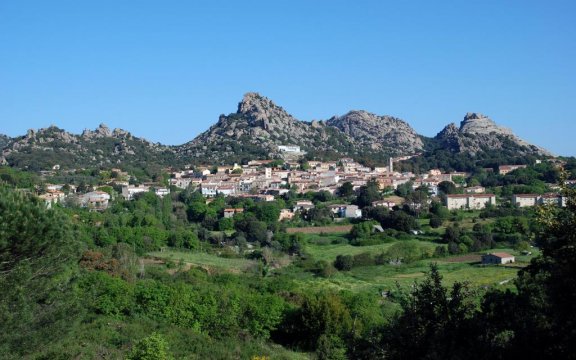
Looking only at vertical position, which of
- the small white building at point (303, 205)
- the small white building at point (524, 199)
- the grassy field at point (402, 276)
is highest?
the small white building at point (524, 199)

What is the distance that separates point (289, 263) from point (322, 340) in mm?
18134

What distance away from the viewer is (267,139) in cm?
10456

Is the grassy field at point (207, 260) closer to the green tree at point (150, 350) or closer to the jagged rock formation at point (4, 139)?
the green tree at point (150, 350)

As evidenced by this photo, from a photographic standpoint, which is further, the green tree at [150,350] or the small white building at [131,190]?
the small white building at [131,190]

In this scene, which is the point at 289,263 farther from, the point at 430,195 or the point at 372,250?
the point at 430,195

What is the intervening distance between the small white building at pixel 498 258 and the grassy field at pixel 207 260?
12528 mm

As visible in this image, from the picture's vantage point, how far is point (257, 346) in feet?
63.4

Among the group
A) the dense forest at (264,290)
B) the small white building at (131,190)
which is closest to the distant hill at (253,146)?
the small white building at (131,190)

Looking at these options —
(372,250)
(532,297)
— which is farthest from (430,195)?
(532,297)

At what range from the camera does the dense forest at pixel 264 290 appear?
7.67m

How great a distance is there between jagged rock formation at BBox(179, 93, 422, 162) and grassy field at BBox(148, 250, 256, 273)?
55.2 meters

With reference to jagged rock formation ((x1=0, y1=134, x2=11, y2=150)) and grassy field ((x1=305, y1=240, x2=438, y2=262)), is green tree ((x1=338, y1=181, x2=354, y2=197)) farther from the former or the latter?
jagged rock formation ((x1=0, y1=134, x2=11, y2=150))

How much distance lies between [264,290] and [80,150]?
79.5 metres

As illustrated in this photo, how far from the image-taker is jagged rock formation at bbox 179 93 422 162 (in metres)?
101
